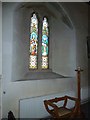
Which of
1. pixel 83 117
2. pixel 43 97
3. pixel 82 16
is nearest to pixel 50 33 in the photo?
pixel 82 16

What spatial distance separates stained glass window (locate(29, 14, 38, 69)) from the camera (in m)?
4.06

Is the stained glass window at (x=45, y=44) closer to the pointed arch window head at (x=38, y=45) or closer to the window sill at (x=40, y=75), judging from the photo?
the pointed arch window head at (x=38, y=45)

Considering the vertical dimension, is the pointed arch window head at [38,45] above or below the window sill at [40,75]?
above

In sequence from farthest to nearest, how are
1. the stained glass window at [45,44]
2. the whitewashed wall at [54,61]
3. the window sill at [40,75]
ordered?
the stained glass window at [45,44]
the window sill at [40,75]
the whitewashed wall at [54,61]

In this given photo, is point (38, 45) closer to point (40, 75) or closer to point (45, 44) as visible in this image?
point (45, 44)

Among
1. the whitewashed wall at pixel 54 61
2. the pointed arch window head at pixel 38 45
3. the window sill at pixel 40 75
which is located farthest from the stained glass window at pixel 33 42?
the whitewashed wall at pixel 54 61

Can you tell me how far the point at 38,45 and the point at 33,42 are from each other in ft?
0.55

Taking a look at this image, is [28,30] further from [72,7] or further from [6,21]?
[72,7]

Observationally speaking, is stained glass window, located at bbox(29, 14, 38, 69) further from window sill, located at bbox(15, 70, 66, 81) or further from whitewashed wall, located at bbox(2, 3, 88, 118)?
whitewashed wall, located at bbox(2, 3, 88, 118)

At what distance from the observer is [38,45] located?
418 cm

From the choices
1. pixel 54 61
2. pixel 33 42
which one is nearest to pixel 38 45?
pixel 33 42

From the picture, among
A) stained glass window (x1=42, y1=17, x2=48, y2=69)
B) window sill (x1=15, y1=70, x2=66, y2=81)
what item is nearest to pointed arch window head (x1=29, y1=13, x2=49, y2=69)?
stained glass window (x1=42, y1=17, x2=48, y2=69)

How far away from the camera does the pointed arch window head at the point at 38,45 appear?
160 inches

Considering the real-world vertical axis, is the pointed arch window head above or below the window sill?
above
